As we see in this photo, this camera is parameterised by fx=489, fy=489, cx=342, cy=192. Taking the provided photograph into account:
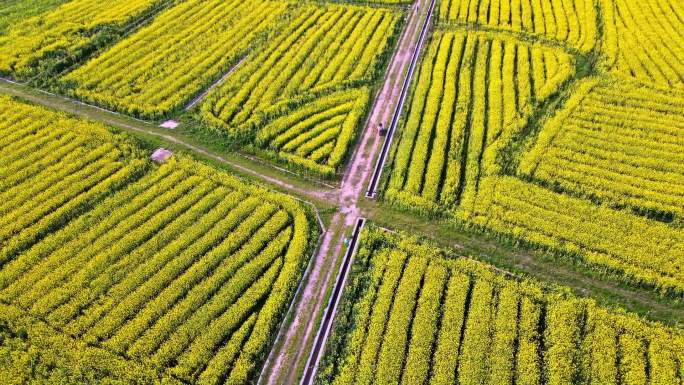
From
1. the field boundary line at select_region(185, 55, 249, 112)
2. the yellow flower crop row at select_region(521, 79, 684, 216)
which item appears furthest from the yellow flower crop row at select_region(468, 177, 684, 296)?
the field boundary line at select_region(185, 55, 249, 112)

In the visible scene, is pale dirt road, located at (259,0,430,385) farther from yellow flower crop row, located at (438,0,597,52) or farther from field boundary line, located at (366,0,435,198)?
yellow flower crop row, located at (438,0,597,52)

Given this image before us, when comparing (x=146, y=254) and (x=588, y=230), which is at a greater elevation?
(x=588, y=230)

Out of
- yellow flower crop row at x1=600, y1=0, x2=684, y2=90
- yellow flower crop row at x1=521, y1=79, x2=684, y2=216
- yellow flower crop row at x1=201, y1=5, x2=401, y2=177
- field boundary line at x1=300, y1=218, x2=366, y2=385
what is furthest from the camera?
yellow flower crop row at x1=600, y1=0, x2=684, y2=90

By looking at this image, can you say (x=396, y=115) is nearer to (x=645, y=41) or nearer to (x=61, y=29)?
(x=645, y=41)

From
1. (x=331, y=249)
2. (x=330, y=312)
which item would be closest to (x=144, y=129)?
(x=331, y=249)

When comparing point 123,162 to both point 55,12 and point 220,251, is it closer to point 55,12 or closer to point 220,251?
point 220,251

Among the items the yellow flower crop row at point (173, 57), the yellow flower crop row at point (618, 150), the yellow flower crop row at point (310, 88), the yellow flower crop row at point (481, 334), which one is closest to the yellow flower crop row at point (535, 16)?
the yellow flower crop row at point (310, 88)
